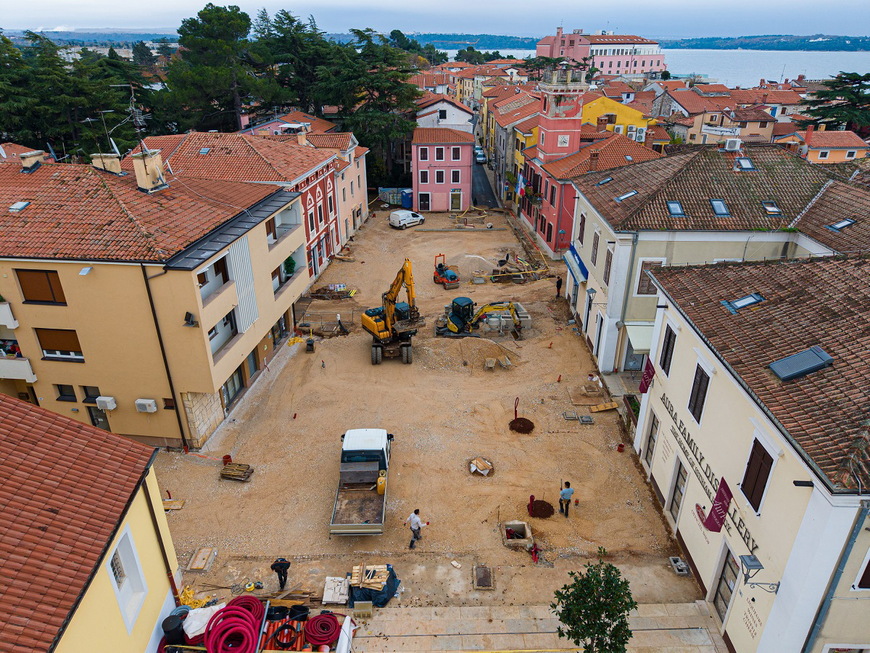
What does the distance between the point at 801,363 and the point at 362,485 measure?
13971 millimetres

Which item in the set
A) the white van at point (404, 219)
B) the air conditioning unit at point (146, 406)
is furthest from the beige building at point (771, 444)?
the white van at point (404, 219)

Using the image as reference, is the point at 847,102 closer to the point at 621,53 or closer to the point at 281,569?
the point at 281,569

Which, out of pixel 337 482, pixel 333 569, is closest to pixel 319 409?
pixel 337 482

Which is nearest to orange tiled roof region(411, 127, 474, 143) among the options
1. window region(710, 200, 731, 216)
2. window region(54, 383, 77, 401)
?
window region(710, 200, 731, 216)

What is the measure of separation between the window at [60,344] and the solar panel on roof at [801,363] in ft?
76.2

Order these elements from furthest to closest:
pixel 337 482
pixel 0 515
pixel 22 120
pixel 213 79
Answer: pixel 213 79 < pixel 22 120 < pixel 337 482 < pixel 0 515

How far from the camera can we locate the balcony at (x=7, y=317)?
69.4 feet

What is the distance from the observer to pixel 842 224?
76.2 feet

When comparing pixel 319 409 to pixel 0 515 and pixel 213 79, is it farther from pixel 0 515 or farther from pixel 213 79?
pixel 213 79

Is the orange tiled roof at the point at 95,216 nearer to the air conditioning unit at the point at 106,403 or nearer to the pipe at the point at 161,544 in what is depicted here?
the air conditioning unit at the point at 106,403

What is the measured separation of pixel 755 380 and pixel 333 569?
13.0 meters

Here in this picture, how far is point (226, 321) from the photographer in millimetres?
24672

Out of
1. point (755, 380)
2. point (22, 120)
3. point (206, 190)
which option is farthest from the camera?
point (22, 120)

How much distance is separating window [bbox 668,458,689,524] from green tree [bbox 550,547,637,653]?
21.0 feet
